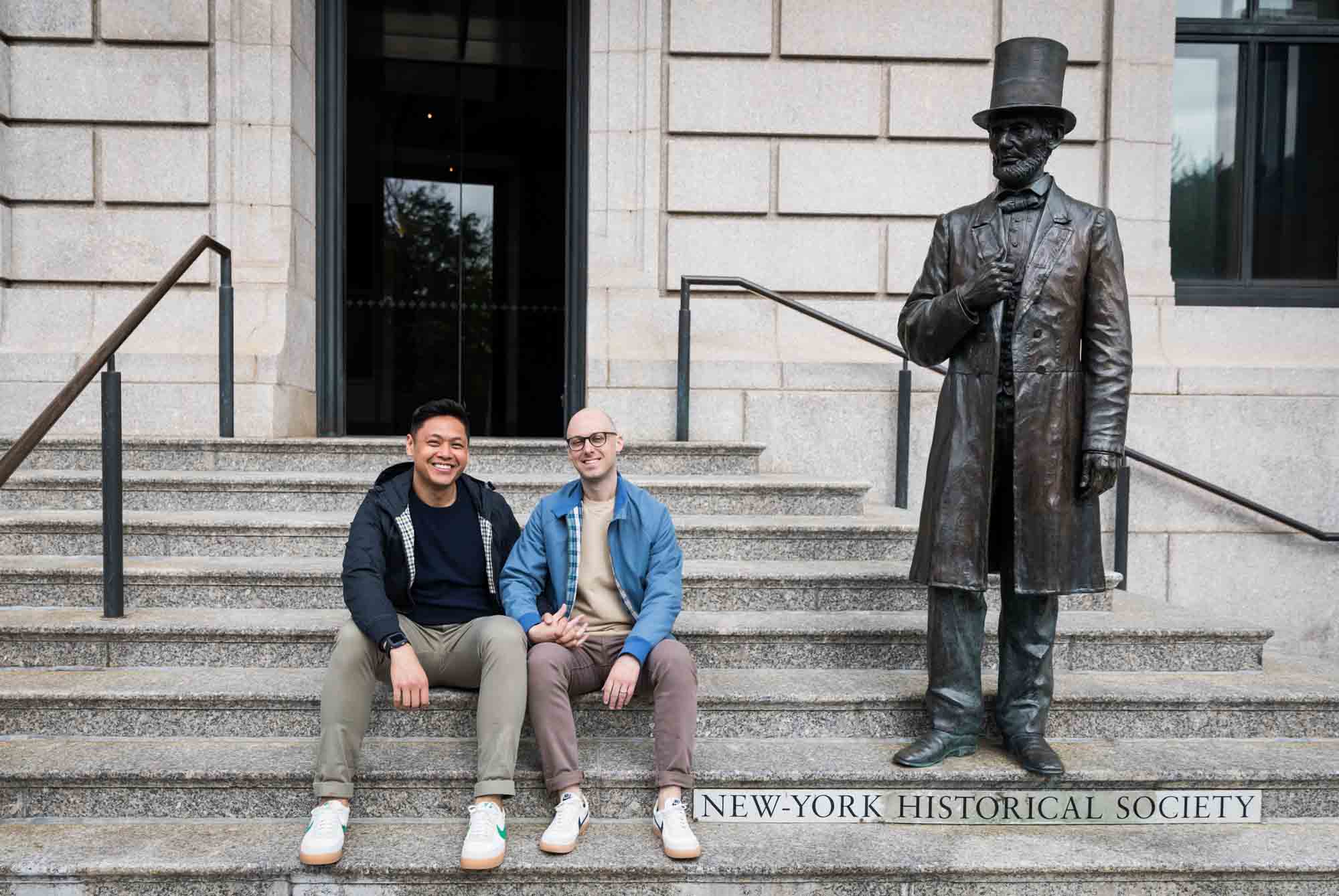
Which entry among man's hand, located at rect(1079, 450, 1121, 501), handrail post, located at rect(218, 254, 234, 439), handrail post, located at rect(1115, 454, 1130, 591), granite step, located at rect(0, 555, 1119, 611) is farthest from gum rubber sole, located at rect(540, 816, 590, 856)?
handrail post, located at rect(1115, 454, 1130, 591)

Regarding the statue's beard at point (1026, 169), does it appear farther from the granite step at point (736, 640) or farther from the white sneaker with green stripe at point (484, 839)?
the white sneaker with green stripe at point (484, 839)

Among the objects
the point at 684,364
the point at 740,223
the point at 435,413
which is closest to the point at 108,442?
the point at 435,413

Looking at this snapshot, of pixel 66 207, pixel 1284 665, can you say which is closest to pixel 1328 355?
pixel 1284 665

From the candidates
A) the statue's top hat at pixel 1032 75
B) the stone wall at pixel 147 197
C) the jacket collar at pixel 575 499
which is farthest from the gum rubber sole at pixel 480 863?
the stone wall at pixel 147 197

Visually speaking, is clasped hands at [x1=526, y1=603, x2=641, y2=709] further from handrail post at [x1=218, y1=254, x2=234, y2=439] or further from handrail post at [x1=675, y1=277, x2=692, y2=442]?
handrail post at [x1=218, y1=254, x2=234, y2=439]

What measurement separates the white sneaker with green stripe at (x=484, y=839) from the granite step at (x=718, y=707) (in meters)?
0.64

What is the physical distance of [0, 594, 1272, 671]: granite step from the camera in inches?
165

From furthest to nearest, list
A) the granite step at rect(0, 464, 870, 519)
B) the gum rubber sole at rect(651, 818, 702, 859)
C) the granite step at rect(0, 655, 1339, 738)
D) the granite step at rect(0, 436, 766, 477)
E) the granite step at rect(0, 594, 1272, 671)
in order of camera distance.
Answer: the granite step at rect(0, 436, 766, 477), the granite step at rect(0, 464, 870, 519), the granite step at rect(0, 594, 1272, 671), the granite step at rect(0, 655, 1339, 738), the gum rubber sole at rect(651, 818, 702, 859)

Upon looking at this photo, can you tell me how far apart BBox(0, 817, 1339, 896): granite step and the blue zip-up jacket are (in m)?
0.81

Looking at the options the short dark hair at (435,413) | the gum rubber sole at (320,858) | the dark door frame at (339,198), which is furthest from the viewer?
the dark door frame at (339,198)

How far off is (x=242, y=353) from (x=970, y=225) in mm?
4971

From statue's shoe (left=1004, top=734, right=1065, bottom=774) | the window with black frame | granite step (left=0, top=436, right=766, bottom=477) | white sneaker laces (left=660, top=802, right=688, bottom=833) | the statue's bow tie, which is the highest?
the window with black frame

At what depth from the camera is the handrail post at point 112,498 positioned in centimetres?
425

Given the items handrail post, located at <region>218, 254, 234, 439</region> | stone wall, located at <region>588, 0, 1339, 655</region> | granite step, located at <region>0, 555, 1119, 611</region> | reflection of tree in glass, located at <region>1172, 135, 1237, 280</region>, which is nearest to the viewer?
granite step, located at <region>0, 555, 1119, 611</region>
